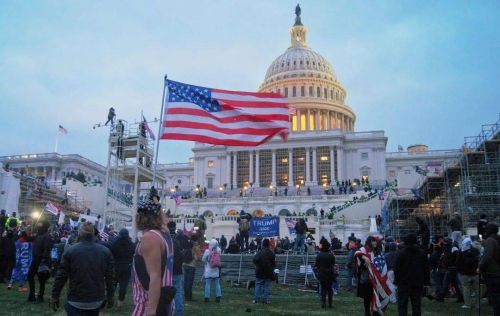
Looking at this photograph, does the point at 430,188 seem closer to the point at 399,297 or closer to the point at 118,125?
the point at 118,125

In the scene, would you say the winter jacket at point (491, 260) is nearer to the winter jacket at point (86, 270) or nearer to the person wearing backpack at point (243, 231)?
the winter jacket at point (86, 270)

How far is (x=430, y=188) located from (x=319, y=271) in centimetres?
3163

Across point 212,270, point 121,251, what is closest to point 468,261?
point 212,270

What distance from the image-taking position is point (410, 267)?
403 inches

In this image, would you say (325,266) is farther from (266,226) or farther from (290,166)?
(290,166)

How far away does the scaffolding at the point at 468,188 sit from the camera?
3547 cm

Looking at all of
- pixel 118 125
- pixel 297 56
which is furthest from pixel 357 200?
pixel 297 56

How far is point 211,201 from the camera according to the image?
2662 inches

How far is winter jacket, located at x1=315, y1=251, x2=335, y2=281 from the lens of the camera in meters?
14.7

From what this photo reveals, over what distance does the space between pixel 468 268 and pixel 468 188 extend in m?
23.6

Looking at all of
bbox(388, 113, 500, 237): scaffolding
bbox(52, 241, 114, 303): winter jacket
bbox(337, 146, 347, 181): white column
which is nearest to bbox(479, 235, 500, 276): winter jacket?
bbox(52, 241, 114, 303): winter jacket

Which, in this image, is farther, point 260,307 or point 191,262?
point 191,262

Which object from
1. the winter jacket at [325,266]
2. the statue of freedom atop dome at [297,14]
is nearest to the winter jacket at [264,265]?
the winter jacket at [325,266]

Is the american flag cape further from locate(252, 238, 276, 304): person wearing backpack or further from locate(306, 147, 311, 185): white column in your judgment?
locate(306, 147, 311, 185): white column
